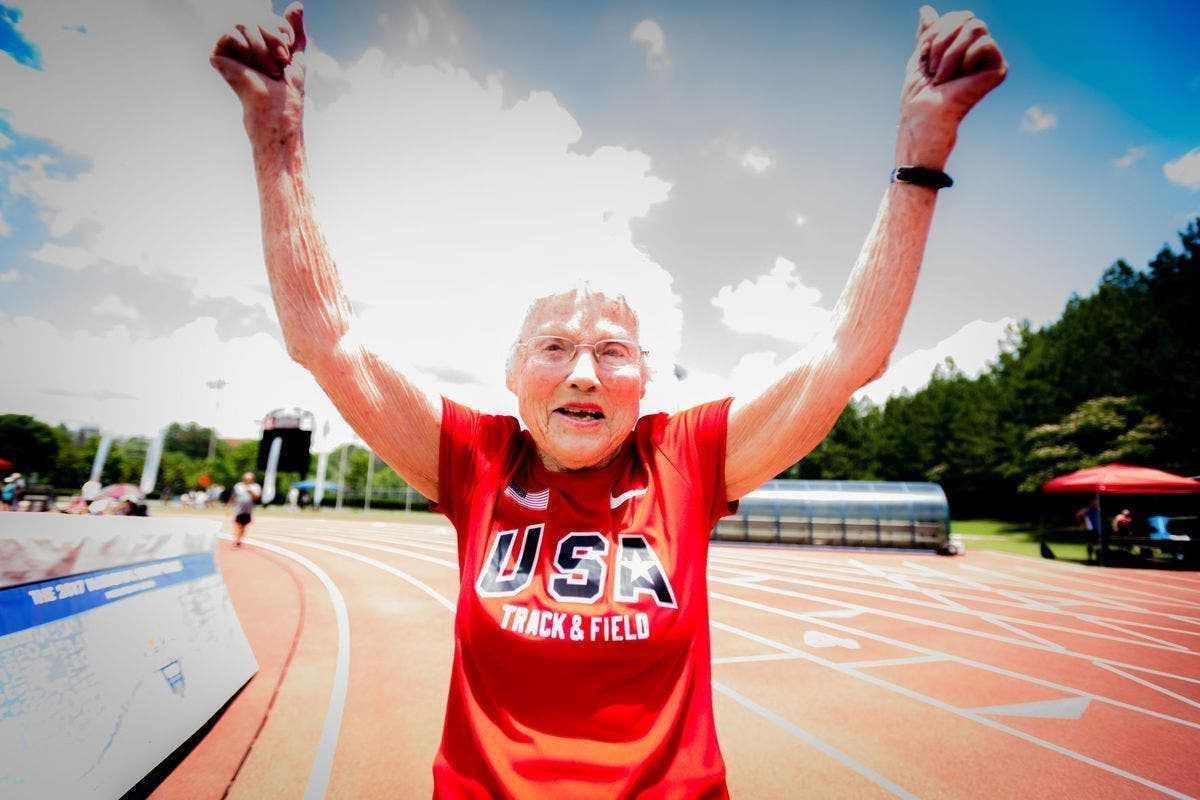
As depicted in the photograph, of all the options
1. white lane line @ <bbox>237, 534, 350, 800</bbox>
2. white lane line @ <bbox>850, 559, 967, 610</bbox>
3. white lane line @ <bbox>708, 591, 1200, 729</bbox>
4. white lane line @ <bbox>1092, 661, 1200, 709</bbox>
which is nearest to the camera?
white lane line @ <bbox>237, 534, 350, 800</bbox>

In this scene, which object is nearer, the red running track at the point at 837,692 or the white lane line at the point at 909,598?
the red running track at the point at 837,692

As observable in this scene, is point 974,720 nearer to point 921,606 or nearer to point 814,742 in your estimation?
point 814,742

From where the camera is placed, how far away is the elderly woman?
1.17 metres

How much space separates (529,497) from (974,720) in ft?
17.2

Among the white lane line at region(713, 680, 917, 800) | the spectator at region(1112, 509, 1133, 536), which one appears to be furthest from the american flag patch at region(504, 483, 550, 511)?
the spectator at region(1112, 509, 1133, 536)

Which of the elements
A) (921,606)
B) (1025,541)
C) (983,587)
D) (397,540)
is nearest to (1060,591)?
(983,587)

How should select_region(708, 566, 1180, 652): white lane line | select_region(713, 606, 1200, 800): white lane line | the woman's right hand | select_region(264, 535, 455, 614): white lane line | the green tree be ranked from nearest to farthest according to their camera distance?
the woman's right hand < select_region(713, 606, 1200, 800): white lane line < select_region(708, 566, 1180, 652): white lane line < select_region(264, 535, 455, 614): white lane line < the green tree

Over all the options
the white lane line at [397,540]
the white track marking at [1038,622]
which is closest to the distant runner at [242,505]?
the white lane line at [397,540]

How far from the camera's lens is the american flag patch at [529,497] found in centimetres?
145

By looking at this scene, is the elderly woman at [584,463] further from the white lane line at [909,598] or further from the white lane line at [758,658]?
the white lane line at [909,598]

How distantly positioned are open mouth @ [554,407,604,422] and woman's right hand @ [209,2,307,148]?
98cm

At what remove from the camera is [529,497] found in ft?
4.81

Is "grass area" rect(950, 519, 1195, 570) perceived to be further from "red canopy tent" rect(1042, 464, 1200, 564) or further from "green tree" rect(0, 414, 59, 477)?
"green tree" rect(0, 414, 59, 477)

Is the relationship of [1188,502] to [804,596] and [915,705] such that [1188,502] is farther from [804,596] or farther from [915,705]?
[915,705]
